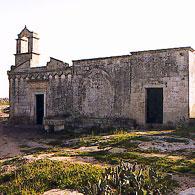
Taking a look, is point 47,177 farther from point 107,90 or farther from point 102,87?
point 102,87

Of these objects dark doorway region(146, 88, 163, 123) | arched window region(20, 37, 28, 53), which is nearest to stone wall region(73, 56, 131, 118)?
dark doorway region(146, 88, 163, 123)

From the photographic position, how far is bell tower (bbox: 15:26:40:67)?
21.6m

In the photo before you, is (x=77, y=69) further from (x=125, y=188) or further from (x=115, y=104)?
(x=125, y=188)

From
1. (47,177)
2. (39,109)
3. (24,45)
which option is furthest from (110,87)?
(47,177)

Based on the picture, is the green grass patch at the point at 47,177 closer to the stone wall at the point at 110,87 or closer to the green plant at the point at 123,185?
the green plant at the point at 123,185

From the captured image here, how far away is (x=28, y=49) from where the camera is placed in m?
22.0

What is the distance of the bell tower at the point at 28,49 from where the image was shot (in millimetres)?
21578

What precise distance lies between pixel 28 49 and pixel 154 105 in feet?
38.3

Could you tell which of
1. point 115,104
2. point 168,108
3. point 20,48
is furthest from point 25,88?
point 168,108

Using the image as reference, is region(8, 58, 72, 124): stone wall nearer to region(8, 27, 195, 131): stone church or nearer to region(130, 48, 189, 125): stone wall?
region(8, 27, 195, 131): stone church

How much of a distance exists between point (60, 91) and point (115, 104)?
4.56 meters

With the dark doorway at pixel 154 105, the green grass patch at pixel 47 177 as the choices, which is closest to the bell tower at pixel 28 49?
the dark doorway at pixel 154 105

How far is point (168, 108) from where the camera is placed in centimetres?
1533

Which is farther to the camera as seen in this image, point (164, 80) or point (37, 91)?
point (37, 91)
